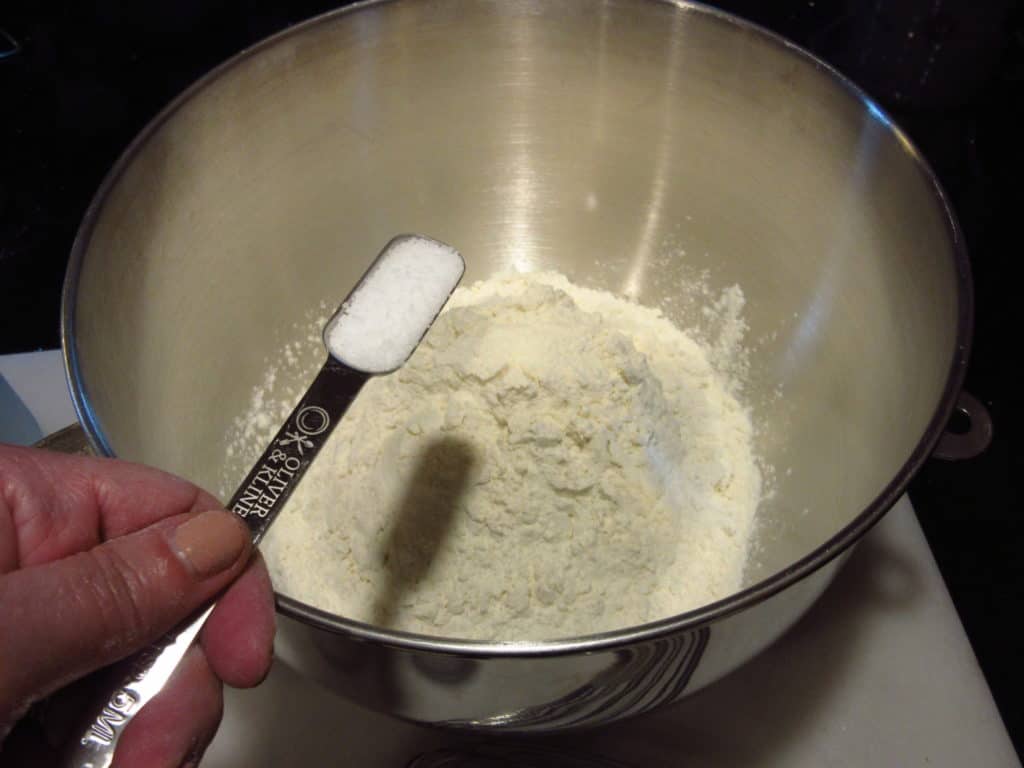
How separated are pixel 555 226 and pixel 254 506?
75 cm

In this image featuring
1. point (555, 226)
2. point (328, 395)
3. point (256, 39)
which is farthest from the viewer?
point (256, 39)

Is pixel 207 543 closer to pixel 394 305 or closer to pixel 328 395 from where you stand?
pixel 328 395

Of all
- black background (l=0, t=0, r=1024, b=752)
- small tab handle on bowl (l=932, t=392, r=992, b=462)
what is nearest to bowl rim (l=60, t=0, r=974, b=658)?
small tab handle on bowl (l=932, t=392, r=992, b=462)

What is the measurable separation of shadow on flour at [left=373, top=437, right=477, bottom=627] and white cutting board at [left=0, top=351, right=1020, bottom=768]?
0.13 m

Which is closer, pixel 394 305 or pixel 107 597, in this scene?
pixel 107 597

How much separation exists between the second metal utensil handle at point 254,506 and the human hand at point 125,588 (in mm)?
18

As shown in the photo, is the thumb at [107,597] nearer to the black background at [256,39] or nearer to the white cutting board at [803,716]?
the white cutting board at [803,716]

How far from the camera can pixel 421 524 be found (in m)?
0.96

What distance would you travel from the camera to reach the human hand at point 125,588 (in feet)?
1.71

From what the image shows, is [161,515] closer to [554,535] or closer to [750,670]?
[554,535]

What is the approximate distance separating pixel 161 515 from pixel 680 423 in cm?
66

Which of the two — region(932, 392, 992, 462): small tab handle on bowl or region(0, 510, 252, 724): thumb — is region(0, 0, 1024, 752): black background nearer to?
region(932, 392, 992, 462): small tab handle on bowl

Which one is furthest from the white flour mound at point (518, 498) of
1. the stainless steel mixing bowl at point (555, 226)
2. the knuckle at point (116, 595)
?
the knuckle at point (116, 595)

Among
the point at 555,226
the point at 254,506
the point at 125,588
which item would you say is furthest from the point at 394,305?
the point at 555,226
